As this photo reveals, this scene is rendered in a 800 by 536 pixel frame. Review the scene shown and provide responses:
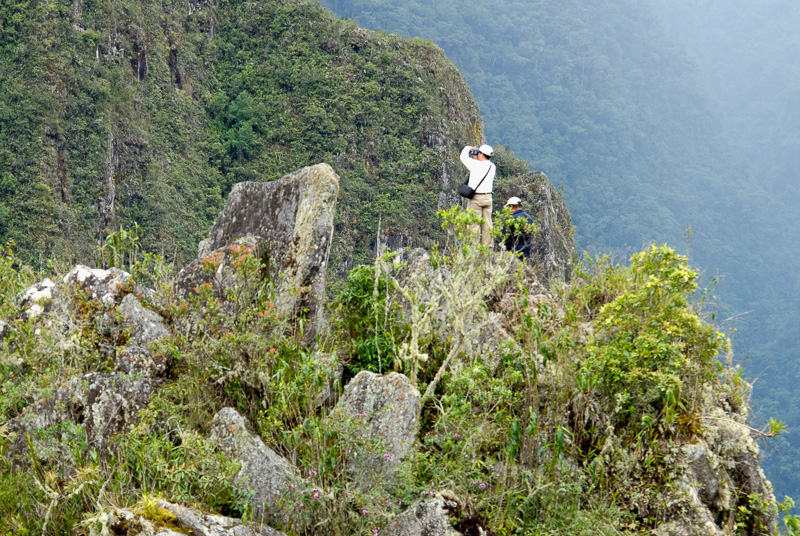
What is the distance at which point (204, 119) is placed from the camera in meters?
65.9

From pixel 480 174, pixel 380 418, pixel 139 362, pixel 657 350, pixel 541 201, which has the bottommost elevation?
pixel 139 362

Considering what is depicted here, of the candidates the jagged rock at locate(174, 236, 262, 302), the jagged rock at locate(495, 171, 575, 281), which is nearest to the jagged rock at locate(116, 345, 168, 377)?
the jagged rock at locate(174, 236, 262, 302)

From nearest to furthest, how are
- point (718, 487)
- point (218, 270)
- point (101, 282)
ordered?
1. point (718, 487)
2. point (218, 270)
3. point (101, 282)

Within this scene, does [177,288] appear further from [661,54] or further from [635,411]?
[661,54]

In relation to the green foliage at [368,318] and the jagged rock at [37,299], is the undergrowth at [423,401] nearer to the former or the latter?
the green foliage at [368,318]

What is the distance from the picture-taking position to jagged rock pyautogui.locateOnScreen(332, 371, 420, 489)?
13.0 feet

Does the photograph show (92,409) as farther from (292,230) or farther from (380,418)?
(292,230)

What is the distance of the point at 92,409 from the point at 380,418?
1720 mm

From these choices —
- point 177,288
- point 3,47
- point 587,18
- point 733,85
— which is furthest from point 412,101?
point 733,85

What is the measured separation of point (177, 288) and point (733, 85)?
172894 millimetres

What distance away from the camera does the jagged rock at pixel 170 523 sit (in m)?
3.40

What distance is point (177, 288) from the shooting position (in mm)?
5715

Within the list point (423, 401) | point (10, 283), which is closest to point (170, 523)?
point (423, 401)

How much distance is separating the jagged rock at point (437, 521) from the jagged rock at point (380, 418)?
245mm
